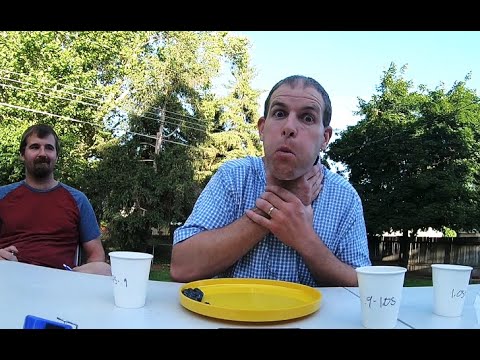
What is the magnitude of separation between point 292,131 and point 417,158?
13.9m

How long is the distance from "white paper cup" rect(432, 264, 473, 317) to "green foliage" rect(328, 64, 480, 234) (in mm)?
13515

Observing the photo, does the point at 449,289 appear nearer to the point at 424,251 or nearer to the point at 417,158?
the point at 417,158

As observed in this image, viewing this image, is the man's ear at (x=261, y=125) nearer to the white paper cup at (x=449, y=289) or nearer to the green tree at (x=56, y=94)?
the white paper cup at (x=449, y=289)

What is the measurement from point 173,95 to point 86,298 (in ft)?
50.4

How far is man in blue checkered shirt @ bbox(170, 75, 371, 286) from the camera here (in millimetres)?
1436

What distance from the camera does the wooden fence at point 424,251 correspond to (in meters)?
14.9

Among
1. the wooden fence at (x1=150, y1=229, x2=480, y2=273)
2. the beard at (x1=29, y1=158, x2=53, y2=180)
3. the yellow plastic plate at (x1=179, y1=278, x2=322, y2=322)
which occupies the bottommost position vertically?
the wooden fence at (x1=150, y1=229, x2=480, y2=273)

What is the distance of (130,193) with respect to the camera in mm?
15258

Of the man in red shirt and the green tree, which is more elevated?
the green tree

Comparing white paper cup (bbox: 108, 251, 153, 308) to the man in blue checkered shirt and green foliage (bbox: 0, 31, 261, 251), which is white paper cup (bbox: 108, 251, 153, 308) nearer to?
the man in blue checkered shirt

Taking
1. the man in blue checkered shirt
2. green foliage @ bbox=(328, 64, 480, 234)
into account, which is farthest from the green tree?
the man in blue checkered shirt

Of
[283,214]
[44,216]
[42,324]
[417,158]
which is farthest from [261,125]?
[417,158]
